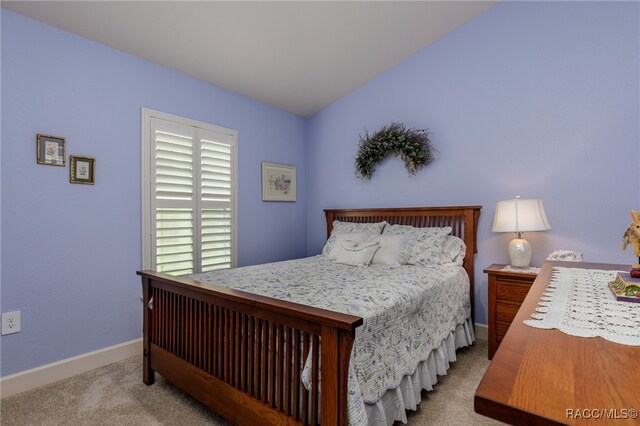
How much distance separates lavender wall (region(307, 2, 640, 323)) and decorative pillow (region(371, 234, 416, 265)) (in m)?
0.67

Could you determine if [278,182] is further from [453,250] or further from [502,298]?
[502,298]

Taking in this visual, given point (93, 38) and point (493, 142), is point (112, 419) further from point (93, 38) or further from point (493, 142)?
point (493, 142)

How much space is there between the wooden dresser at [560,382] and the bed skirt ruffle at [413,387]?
0.86m

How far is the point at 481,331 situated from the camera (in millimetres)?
2924

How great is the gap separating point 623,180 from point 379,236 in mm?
1841

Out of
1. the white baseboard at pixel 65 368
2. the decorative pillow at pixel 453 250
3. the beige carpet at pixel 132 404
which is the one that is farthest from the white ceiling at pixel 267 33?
the beige carpet at pixel 132 404

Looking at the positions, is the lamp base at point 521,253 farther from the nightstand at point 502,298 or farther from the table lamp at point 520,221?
the nightstand at point 502,298

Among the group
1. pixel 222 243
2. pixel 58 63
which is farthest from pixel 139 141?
pixel 222 243

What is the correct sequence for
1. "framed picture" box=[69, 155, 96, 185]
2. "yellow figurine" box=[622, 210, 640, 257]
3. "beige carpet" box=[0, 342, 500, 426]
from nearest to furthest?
"yellow figurine" box=[622, 210, 640, 257] < "beige carpet" box=[0, 342, 500, 426] < "framed picture" box=[69, 155, 96, 185]

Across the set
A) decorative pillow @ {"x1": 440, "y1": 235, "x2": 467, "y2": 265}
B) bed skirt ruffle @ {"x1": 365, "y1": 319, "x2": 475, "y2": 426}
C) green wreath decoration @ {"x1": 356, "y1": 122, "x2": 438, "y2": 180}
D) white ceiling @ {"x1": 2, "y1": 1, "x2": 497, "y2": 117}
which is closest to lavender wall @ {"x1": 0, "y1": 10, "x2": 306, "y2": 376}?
white ceiling @ {"x1": 2, "y1": 1, "x2": 497, "y2": 117}

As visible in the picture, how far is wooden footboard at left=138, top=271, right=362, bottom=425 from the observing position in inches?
47.8

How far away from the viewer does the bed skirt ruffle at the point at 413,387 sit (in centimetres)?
146

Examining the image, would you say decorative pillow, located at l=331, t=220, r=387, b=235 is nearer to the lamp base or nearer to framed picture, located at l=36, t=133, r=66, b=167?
the lamp base

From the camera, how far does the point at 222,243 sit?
3328mm
